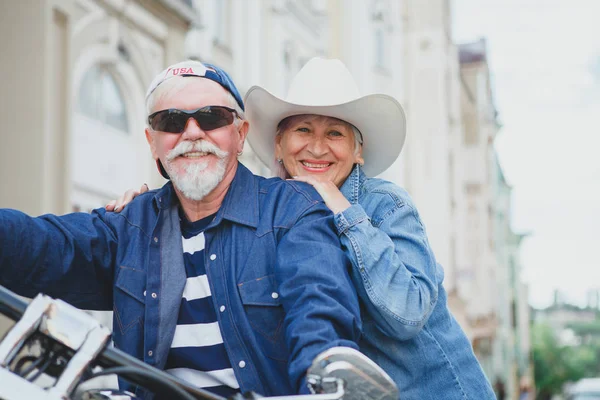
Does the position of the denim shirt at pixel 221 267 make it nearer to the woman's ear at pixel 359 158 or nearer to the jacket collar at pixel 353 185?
the jacket collar at pixel 353 185

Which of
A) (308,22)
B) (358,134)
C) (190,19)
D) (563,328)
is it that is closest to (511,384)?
(308,22)

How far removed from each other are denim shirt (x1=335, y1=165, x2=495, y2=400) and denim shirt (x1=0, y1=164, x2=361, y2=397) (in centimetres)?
9

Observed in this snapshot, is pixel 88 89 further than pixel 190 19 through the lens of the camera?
No

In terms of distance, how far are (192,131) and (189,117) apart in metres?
0.04

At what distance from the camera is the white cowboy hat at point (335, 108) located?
3248 millimetres

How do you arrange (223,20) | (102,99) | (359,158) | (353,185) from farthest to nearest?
(223,20) < (102,99) < (359,158) < (353,185)

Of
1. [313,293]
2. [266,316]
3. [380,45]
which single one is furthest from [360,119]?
[380,45]

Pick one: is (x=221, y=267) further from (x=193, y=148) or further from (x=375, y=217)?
(x=375, y=217)

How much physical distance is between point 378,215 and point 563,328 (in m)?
126

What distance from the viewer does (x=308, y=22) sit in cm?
1847

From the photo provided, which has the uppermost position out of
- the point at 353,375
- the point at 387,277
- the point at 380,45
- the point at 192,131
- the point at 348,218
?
the point at 380,45

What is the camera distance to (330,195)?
279 cm

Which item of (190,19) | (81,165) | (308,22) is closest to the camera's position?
(81,165)

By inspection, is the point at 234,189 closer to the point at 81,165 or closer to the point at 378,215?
the point at 378,215
